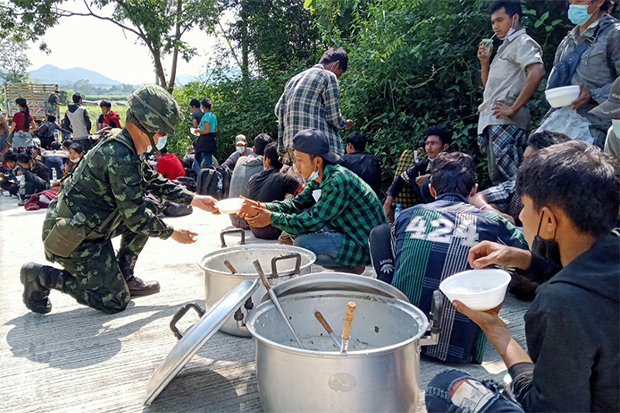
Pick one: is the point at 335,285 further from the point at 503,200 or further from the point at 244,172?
the point at 244,172

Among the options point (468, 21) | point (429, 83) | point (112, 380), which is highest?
point (468, 21)

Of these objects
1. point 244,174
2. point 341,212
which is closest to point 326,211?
point 341,212

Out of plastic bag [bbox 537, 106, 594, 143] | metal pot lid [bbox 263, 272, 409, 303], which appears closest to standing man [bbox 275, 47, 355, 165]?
plastic bag [bbox 537, 106, 594, 143]

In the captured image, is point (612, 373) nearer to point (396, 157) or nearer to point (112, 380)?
point (112, 380)

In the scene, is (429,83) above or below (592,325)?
above

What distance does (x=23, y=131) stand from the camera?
10359 millimetres

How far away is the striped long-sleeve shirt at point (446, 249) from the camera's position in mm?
2188

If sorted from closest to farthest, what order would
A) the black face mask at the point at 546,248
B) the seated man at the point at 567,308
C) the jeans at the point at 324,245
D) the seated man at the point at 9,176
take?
1. the seated man at the point at 567,308
2. the black face mask at the point at 546,248
3. the jeans at the point at 324,245
4. the seated man at the point at 9,176

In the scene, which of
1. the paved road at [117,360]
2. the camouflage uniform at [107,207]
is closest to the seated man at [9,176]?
the paved road at [117,360]

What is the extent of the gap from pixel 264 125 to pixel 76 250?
7.49 meters

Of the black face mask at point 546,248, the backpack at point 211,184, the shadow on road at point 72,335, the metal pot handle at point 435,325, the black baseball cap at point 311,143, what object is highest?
the black baseball cap at point 311,143

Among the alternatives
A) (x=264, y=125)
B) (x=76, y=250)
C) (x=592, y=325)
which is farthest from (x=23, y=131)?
(x=592, y=325)

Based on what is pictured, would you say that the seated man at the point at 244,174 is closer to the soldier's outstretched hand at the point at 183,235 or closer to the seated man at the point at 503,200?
the soldier's outstretched hand at the point at 183,235

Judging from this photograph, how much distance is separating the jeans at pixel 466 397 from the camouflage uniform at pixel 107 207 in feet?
7.07
